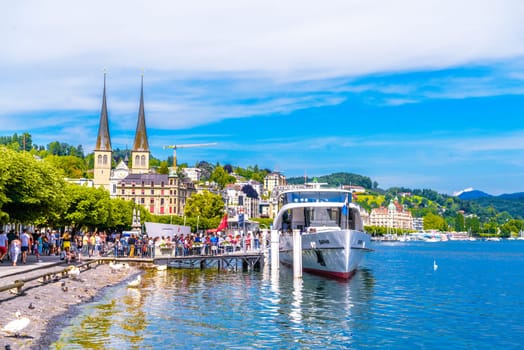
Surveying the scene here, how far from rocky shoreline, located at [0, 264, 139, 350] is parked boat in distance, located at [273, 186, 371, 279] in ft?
44.4

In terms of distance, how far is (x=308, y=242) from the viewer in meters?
46.0

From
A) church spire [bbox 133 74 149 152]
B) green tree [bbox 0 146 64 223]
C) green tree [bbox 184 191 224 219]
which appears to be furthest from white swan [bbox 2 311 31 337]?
church spire [bbox 133 74 149 152]

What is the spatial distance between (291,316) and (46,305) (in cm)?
963

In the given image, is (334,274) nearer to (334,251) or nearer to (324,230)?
(334,251)

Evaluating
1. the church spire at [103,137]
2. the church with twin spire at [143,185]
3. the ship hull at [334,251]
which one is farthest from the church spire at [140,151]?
the ship hull at [334,251]

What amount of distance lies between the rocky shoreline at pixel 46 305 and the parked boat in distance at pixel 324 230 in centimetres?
1353

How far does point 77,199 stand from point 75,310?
37.1m

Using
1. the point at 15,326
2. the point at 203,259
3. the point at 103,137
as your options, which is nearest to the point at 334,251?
the point at 203,259

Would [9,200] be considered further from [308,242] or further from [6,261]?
[308,242]

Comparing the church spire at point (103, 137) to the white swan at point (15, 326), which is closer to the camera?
the white swan at point (15, 326)

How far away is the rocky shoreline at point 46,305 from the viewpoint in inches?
765

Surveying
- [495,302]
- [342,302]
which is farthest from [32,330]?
[495,302]

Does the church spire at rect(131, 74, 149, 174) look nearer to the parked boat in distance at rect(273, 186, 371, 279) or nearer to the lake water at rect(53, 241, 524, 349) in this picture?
the parked boat in distance at rect(273, 186, 371, 279)

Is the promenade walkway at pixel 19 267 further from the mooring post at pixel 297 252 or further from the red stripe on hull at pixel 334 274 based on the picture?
the red stripe on hull at pixel 334 274
